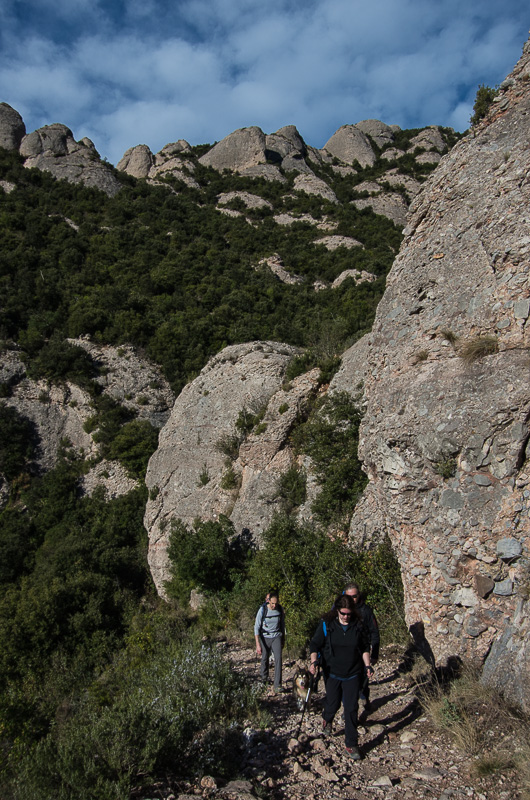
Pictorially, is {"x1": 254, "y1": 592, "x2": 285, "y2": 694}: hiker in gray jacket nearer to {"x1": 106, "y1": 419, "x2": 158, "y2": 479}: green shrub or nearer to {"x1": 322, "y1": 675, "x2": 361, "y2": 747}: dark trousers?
{"x1": 322, "y1": 675, "x2": 361, "y2": 747}: dark trousers

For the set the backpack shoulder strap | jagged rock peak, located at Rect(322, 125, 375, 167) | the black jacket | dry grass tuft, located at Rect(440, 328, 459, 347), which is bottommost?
the backpack shoulder strap

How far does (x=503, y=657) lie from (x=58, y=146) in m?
63.7

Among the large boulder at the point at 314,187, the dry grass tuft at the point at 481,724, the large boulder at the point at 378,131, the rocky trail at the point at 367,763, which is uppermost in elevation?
the large boulder at the point at 378,131

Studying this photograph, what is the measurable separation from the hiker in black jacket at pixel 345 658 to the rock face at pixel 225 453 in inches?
390

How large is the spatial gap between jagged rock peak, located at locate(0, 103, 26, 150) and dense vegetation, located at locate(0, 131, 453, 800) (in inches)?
232

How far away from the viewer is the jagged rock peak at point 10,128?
2025 inches

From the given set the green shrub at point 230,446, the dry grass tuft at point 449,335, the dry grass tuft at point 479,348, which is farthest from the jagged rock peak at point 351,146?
the dry grass tuft at point 479,348

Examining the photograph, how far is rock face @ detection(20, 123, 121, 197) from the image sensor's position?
4709 cm

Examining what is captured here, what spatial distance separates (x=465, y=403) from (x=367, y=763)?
440 centimetres

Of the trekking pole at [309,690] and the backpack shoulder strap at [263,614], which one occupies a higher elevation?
the backpack shoulder strap at [263,614]

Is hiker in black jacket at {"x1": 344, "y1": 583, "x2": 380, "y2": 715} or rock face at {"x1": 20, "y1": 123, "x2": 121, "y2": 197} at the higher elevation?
rock face at {"x1": 20, "y1": 123, "x2": 121, "y2": 197}

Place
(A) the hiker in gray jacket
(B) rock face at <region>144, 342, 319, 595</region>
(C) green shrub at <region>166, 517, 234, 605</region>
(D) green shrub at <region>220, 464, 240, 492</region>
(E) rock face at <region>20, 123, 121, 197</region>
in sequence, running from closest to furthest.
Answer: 1. (A) the hiker in gray jacket
2. (C) green shrub at <region>166, 517, 234, 605</region>
3. (B) rock face at <region>144, 342, 319, 595</region>
4. (D) green shrub at <region>220, 464, 240, 492</region>
5. (E) rock face at <region>20, 123, 121, 197</region>

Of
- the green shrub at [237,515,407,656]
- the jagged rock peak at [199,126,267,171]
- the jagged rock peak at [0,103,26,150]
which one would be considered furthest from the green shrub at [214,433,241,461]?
the jagged rock peak at [0,103,26,150]

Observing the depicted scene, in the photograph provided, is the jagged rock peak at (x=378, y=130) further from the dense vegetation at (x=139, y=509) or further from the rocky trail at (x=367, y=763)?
the rocky trail at (x=367, y=763)
